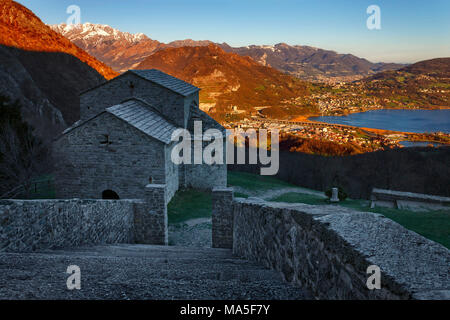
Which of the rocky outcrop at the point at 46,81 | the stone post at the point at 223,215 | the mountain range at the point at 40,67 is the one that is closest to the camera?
the stone post at the point at 223,215

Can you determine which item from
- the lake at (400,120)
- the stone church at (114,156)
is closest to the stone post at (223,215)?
the stone church at (114,156)

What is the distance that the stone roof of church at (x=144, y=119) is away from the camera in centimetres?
1395

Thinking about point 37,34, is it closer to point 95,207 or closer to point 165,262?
point 95,207

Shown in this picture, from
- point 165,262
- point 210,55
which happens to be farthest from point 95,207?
point 210,55

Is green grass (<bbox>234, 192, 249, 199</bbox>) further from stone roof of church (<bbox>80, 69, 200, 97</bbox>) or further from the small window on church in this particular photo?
the small window on church

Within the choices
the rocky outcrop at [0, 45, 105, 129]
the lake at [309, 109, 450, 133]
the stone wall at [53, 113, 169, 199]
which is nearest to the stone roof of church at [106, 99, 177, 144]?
the stone wall at [53, 113, 169, 199]

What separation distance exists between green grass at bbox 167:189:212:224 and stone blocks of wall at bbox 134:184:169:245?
3.27 metres

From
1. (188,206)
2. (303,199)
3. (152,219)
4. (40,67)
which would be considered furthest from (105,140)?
(40,67)

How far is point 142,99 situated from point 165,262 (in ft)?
47.0

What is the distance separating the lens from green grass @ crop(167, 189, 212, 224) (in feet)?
47.5

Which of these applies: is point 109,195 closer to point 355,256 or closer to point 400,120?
point 355,256

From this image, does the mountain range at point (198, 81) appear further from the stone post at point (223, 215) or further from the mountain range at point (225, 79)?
the stone post at point (223, 215)

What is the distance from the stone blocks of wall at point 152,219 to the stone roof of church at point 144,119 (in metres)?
4.22

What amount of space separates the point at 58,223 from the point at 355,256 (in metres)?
6.19
